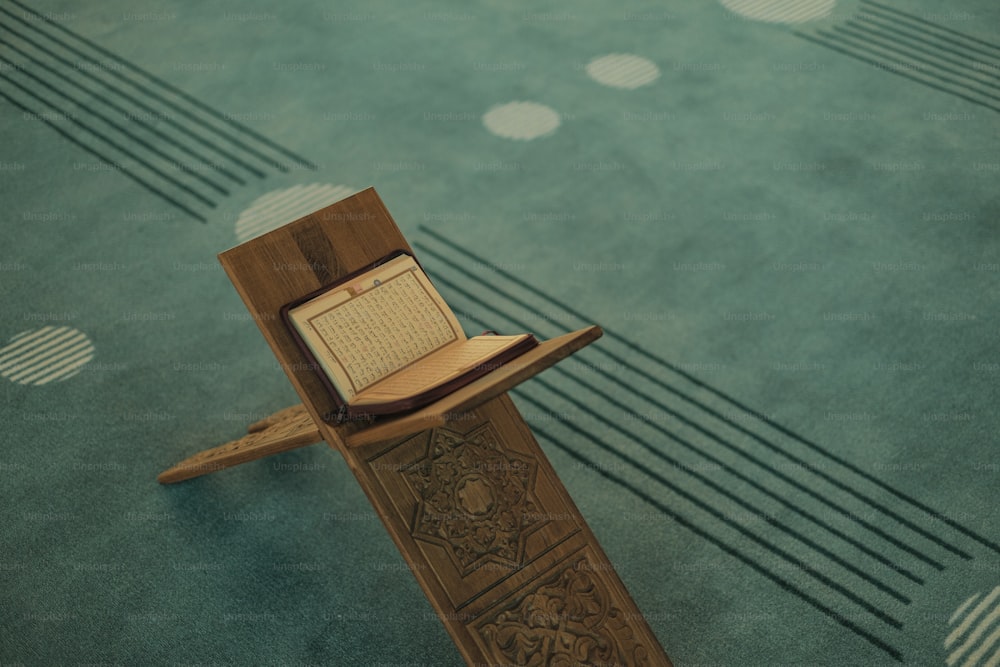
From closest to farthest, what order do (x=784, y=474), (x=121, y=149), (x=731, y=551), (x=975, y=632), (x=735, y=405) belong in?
1. (x=975, y=632)
2. (x=731, y=551)
3. (x=784, y=474)
4. (x=735, y=405)
5. (x=121, y=149)

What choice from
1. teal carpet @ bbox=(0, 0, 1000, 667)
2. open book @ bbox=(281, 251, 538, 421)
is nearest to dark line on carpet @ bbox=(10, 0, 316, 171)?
teal carpet @ bbox=(0, 0, 1000, 667)

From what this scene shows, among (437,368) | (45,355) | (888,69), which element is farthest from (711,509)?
(888,69)

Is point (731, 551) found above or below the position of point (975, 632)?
above

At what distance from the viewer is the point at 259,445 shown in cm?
145

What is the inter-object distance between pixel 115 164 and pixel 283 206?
0.52m

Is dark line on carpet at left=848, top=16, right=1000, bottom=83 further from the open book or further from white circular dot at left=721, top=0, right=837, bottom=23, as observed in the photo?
the open book

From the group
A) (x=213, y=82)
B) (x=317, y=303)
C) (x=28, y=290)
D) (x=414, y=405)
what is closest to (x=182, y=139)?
(x=213, y=82)

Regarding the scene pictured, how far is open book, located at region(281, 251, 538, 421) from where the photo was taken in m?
1.17

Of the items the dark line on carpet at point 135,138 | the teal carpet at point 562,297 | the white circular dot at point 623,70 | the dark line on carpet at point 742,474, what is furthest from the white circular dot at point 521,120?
the dark line on carpet at point 135,138

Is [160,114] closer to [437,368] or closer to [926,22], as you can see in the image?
[437,368]

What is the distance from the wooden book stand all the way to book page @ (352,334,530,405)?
2.0 inches

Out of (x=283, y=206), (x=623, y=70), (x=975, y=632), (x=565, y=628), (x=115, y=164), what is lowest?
(x=975, y=632)

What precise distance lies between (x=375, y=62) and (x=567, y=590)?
6.64 feet

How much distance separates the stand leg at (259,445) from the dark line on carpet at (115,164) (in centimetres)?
77
